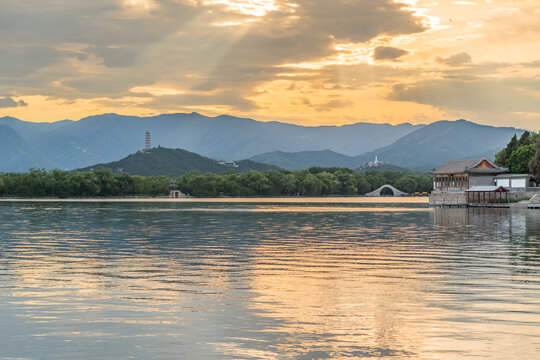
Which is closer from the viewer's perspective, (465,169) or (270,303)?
(270,303)

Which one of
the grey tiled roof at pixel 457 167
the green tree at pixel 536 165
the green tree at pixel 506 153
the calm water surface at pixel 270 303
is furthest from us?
the green tree at pixel 506 153

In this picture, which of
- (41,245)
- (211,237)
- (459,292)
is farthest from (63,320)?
(211,237)

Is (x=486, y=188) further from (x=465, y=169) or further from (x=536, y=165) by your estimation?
(x=465, y=169)

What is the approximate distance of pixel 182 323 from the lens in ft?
46.5

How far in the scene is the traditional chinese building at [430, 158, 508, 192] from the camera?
128 metres

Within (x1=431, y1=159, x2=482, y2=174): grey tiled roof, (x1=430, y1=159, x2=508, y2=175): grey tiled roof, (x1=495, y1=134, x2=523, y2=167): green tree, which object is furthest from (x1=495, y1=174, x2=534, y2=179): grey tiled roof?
(x1=495, y1=134, x2=523, y2=167): green tree

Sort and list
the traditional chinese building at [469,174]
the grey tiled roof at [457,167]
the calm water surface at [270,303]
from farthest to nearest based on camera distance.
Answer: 1. the grey tiled roof at [457,167]
2. the traditional chinese building at [469,174]
3. the calm water surface at [270,303]

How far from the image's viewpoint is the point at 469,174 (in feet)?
425

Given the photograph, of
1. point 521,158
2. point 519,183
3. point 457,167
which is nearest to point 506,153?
point 521,158

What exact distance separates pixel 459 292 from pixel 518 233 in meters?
30.2

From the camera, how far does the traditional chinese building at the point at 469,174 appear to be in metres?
128

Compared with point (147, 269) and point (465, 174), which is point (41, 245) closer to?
point (147, 269)

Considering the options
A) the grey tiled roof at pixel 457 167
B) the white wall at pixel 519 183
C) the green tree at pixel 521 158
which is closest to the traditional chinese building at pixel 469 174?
the grey tiled roof at pixel 457 167

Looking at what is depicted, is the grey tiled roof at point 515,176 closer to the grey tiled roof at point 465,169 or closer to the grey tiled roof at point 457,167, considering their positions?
the grey tiled roof at point 465,169
